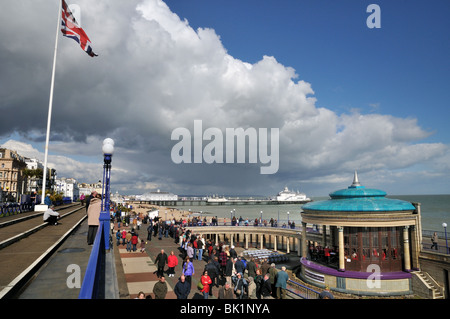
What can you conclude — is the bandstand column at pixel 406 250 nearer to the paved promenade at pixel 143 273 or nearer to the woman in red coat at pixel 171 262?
the paved promenade at pixel 143 273

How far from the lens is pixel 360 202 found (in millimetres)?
21688

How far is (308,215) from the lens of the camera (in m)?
24.2

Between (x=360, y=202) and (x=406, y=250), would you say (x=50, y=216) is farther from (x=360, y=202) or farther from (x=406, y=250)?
(x=406, y=250)

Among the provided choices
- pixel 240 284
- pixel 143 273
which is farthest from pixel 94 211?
pixel 240 284

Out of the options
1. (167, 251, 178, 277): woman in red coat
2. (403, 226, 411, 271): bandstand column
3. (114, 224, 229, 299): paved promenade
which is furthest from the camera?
(403, 226, 411, 271): bandstand column

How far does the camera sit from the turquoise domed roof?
20828mm

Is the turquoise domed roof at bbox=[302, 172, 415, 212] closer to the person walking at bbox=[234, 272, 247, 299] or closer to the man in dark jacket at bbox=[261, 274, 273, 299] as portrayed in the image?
the man in dark jacket at bbox=[261, 274, 273, 299]

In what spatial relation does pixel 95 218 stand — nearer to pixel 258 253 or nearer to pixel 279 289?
pixel 279 289

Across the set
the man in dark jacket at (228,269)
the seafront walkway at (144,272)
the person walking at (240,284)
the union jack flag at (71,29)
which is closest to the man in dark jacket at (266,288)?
the person walking at (240,284)

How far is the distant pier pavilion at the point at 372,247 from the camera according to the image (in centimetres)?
2027

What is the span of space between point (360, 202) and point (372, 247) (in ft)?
10.8

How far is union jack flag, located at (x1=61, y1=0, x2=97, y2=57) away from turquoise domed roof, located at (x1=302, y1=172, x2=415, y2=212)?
2180 centimetres

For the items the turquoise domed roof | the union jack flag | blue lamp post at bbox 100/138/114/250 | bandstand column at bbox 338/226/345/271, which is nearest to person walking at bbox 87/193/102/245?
blue lamp post at bbox 100/138/114/250
